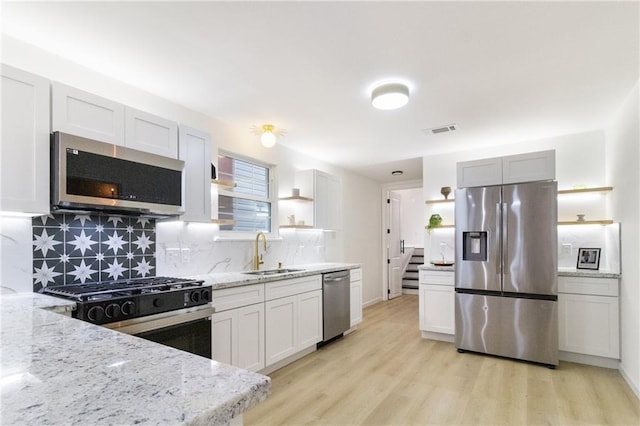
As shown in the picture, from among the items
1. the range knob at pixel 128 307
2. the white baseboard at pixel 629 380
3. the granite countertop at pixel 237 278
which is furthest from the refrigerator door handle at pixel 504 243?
the range knob at pixel 128 307

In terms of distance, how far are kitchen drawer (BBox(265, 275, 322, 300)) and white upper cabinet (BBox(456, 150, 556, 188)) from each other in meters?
2.01

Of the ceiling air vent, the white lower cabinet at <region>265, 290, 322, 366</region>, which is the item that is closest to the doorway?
the ceiling air vent

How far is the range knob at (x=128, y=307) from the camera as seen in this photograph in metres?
2.02

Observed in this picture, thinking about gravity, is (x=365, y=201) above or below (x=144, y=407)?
above

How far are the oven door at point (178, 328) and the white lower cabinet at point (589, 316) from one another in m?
3.51

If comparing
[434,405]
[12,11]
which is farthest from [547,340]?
[12,11]

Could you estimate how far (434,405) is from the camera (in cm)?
258

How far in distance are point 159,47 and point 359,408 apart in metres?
2.88

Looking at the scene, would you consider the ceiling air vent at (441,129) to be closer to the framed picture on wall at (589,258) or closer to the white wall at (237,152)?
the white wall at (237,152)

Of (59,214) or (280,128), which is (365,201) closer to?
(280,128)

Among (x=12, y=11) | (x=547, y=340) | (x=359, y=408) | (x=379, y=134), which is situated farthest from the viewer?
(x=379, y=134)

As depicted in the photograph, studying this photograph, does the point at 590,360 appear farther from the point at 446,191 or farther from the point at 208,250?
the point at 208,250

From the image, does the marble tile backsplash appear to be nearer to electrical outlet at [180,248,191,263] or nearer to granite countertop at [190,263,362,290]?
electrical outlet at [180,248,191,263]

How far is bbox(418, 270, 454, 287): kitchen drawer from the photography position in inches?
163
